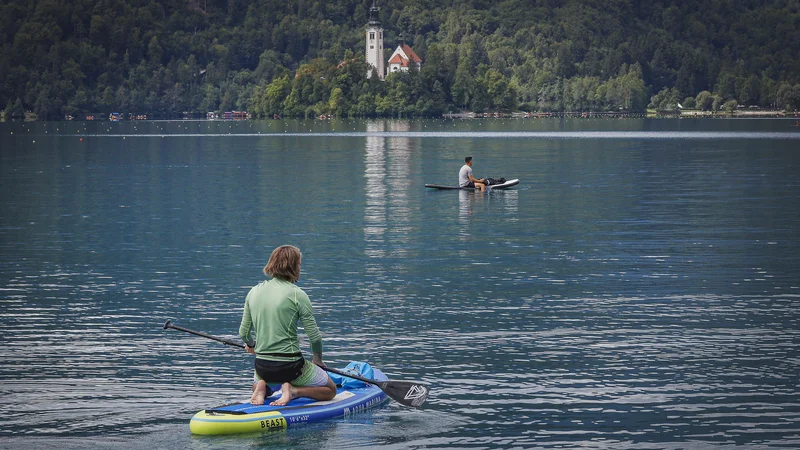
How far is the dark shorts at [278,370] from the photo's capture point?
1797 cm

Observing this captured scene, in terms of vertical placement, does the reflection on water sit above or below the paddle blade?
below

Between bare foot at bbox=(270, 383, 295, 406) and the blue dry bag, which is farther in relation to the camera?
the blue dry bag

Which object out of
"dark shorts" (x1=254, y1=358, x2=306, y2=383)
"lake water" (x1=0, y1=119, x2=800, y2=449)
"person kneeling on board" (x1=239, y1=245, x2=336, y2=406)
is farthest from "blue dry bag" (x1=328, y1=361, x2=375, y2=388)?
"dark shorts" (x1=254, y1=358, x2=306, y2=383)

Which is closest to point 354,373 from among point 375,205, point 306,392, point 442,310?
point 306,392

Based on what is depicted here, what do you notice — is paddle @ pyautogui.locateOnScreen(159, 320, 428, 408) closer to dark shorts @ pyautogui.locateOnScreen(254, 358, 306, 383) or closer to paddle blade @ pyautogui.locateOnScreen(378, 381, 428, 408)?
paddle blade @ pyautogui.locateOnScreen(378, 381, 428, 408)

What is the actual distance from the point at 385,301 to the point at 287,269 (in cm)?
1210

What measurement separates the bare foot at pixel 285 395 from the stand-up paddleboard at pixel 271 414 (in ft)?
0.23

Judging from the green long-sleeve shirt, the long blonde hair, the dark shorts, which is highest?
the long blonde hair

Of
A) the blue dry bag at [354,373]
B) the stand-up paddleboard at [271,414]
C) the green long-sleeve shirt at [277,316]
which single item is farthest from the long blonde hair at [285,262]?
the blue dry bag at [354,373]

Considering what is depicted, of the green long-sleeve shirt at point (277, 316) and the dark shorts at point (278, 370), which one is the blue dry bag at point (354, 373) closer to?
the dark shorts at point (278, 370)

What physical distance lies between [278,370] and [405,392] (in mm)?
2148

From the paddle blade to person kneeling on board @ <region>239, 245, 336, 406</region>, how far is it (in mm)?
1138

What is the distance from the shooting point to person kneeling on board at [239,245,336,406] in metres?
17.5

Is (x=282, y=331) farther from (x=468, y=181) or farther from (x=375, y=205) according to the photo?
(x=468, y=181)
